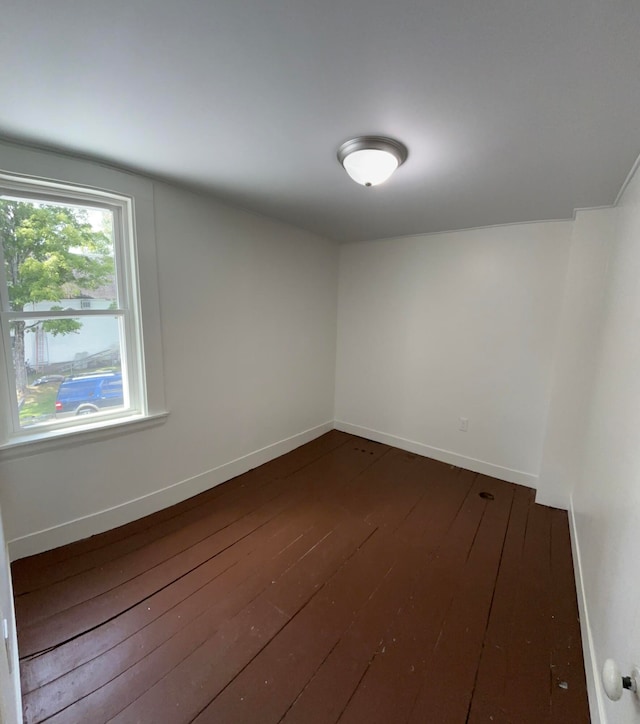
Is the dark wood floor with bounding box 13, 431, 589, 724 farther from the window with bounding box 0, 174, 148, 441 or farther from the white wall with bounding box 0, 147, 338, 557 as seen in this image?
the window with bounding box 0, 174, 148, 441

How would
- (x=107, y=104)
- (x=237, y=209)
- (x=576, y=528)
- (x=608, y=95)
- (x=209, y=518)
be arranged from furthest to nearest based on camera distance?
(x=237, y=209), (x=209, y=518), (x=576, y=528), (x=107, y=104), (x=608, y=95)

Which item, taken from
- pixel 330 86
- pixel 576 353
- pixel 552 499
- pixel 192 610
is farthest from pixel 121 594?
pixel 576 353

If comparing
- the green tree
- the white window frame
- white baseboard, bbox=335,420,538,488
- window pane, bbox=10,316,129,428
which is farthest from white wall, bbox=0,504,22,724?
white baseboard, bbox=335,420,538,488

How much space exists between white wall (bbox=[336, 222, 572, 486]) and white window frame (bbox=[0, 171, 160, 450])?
2.20m

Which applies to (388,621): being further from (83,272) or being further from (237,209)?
(237,209)

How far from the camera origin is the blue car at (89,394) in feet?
6.36

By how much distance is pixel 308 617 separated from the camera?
5.11ft

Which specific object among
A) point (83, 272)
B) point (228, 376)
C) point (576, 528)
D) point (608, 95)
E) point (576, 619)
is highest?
point (608, 95)

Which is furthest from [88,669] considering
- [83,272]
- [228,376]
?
[83,272]

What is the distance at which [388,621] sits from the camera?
155 centimetres

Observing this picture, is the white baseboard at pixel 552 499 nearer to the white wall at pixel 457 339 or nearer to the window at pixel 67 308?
the white wall at pixel 457 339

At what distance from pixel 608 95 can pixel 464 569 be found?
2.29m

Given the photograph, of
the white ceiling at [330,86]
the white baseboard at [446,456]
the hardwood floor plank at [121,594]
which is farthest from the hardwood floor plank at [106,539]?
the white ceiling at [330,86]

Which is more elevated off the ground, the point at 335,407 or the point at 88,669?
the point at 335,407
